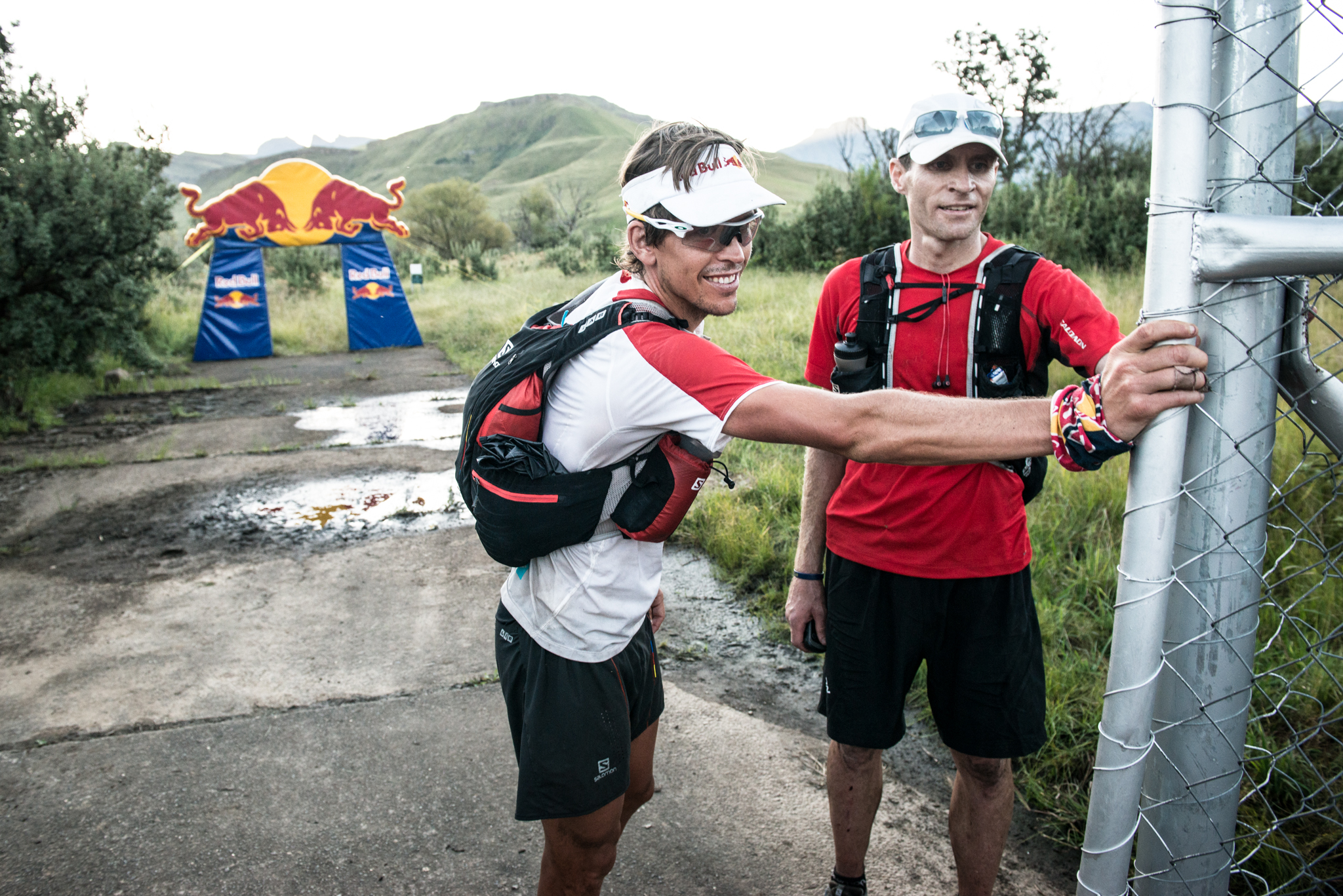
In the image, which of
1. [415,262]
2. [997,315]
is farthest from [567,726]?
[415,262]

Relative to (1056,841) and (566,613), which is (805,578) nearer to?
(566,613)

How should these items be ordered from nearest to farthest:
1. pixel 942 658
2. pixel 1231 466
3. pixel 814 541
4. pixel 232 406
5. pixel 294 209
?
pixel 1231 466 → pixel 942 658 → pixel 814 541 → pixel 232 406 → pixel 294 209

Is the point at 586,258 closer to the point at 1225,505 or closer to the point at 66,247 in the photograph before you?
the point at 66,247

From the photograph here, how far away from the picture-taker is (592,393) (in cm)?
171

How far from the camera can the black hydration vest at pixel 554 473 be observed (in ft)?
5.70

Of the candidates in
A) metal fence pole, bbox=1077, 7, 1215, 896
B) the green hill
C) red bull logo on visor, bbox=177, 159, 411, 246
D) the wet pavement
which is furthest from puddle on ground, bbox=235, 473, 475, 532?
the green hill

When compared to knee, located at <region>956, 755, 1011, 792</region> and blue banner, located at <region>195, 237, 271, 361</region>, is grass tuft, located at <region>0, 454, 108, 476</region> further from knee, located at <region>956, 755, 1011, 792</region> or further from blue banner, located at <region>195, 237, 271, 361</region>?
blue banner, located at <region>195, 237, 271, 361</region>

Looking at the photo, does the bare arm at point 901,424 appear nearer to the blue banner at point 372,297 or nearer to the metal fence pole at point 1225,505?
the metal fence pole at point 1225,505

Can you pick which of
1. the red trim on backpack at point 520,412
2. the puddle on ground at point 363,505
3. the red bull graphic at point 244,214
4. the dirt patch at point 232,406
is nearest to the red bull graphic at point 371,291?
the dirt patch at point 232,406

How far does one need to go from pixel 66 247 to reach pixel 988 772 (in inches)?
481

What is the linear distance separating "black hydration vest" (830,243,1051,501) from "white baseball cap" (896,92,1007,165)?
0.93 feet

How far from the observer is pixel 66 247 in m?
10.4

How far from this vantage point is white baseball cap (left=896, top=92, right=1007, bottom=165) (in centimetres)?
221

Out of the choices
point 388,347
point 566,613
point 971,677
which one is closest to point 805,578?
point 971,677
